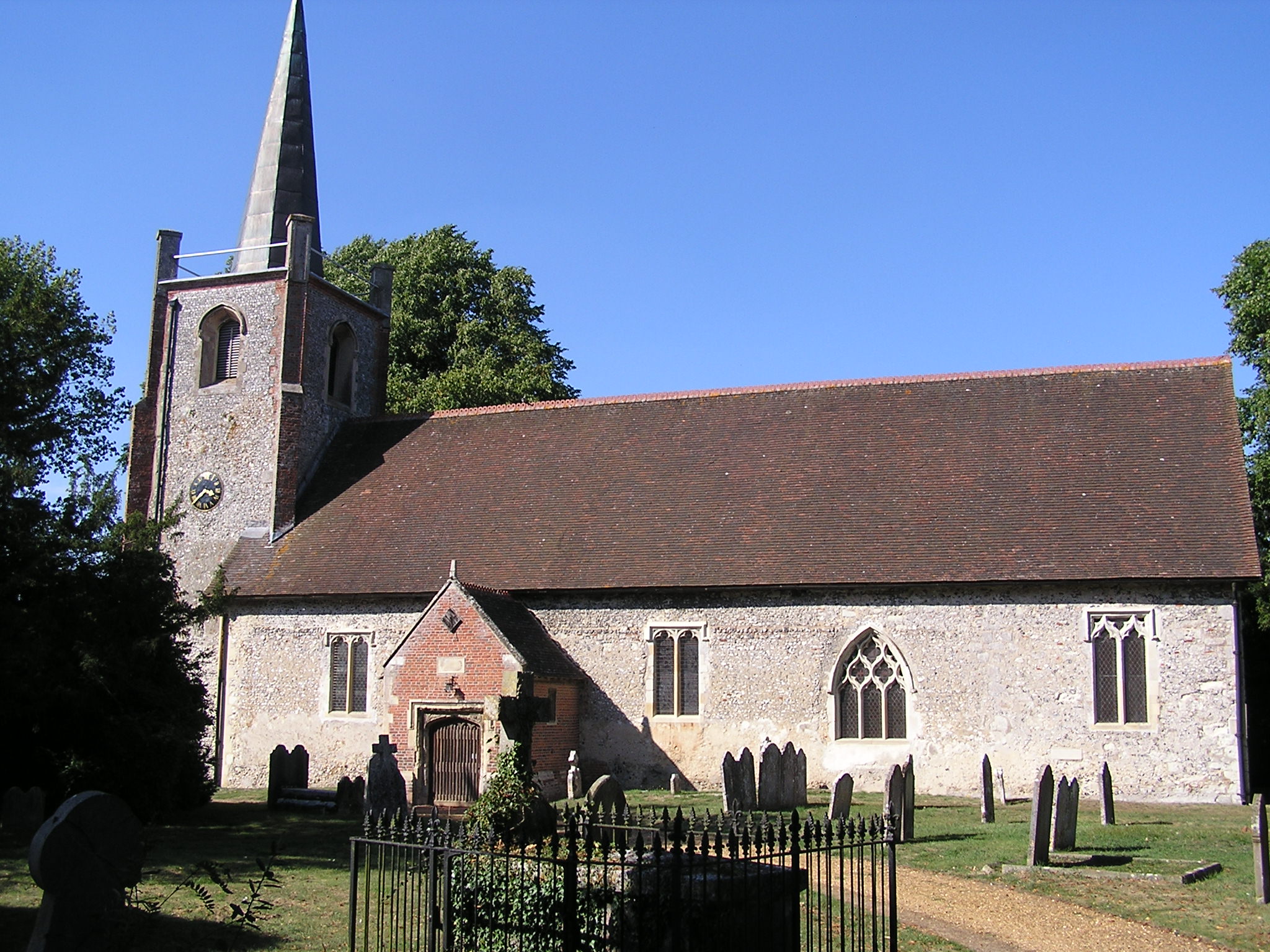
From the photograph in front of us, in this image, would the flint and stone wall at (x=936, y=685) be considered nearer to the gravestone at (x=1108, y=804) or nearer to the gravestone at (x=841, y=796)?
the gravestone at (x=1108, y=804)

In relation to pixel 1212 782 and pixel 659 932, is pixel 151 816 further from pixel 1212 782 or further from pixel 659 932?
pixel 1212 782

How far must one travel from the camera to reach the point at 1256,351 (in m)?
33.3

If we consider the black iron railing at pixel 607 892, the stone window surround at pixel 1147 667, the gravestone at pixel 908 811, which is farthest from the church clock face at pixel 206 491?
Answer: the black iron railing at pixel 607 892

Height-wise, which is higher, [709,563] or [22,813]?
[709,563]

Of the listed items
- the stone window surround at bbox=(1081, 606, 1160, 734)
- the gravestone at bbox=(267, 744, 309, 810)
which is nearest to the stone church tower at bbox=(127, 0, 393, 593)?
the gravestone at bbox=(267, 744, 309, 810)

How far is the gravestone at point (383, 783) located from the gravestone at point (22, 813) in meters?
4.57

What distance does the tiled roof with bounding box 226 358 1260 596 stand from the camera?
2175 centimetres

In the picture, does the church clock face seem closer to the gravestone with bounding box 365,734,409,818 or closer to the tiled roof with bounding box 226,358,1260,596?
the tiled roof with bounding box 226,358,1260,596

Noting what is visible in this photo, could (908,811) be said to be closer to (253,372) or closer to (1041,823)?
(1041,823)

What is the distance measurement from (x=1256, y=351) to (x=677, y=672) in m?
20.9

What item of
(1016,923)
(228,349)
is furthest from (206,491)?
(1016,923)

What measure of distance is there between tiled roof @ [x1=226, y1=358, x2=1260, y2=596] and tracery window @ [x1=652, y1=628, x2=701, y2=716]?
109cm

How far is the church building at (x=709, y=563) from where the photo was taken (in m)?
20.8

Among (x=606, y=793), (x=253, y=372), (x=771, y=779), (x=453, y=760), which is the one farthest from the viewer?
(x=253, y=372)
